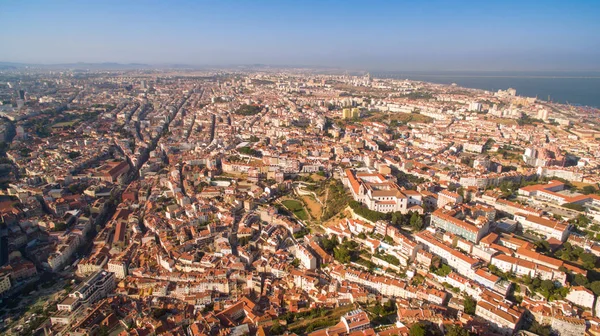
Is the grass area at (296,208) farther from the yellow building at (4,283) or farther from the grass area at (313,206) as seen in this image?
the yellow building at (4,283)

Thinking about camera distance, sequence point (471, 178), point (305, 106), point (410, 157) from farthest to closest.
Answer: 1. point (305, 106)
2. point (410, 157)
3. point (471, 178)

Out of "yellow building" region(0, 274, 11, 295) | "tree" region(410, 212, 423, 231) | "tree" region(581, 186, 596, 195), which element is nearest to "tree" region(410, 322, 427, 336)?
"tree" region(410, 212, 423, 231)

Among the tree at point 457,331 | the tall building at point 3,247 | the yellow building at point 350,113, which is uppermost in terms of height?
the yellow building at point 350,113

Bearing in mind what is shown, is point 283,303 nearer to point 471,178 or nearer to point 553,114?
point 471,178

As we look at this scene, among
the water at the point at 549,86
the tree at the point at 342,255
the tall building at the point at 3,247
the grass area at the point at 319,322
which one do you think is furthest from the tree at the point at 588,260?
the water at the point at 549,86

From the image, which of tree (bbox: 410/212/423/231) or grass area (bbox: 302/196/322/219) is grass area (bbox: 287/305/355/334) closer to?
tree (bbox: 410/212/423/231)

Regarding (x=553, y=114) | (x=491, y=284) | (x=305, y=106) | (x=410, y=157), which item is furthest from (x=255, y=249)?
(x=553, y=114)
